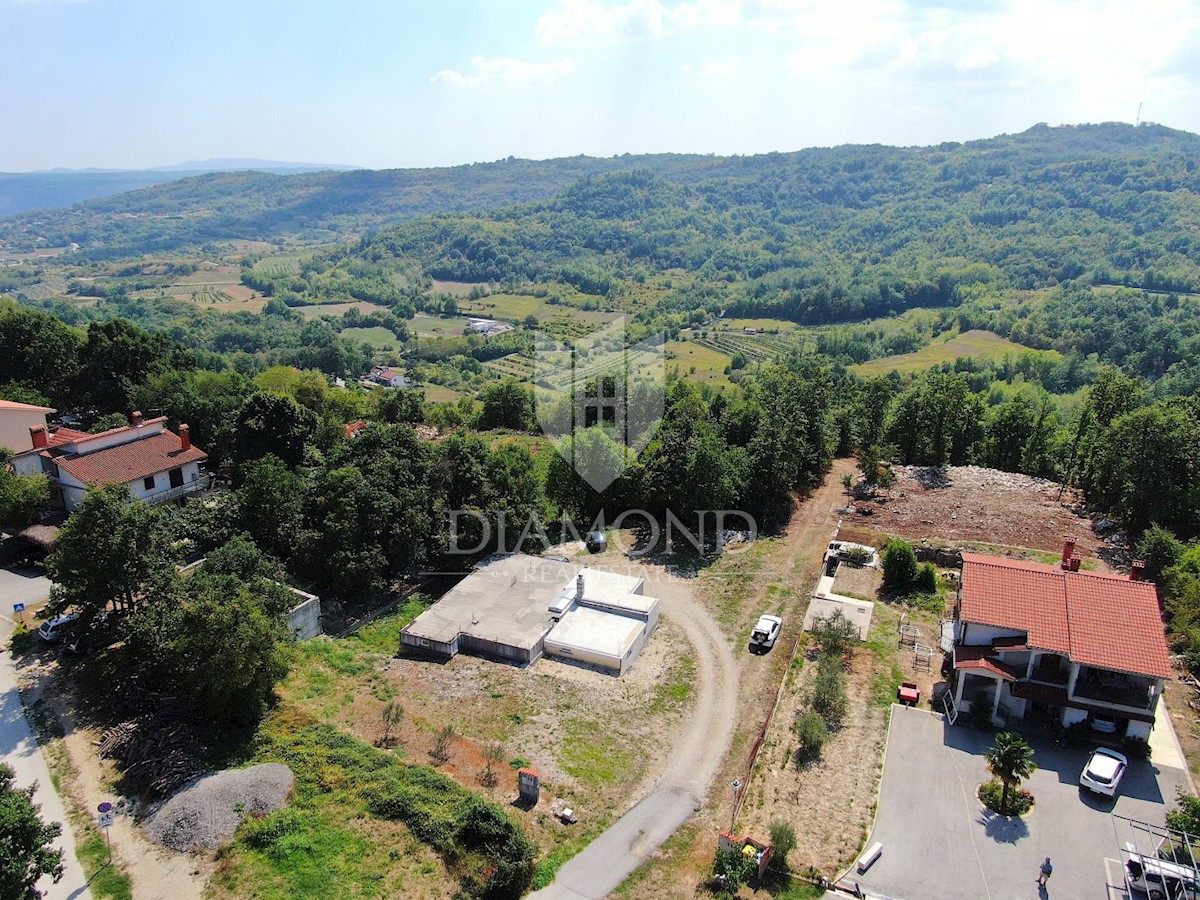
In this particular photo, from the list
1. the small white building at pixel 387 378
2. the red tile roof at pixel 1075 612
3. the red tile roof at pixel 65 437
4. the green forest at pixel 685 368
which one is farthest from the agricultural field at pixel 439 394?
the red tile roof at pixel 1075 612

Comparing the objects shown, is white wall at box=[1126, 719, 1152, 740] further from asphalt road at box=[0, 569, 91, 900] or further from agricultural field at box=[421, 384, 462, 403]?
agricultural field at box=[421, 384, 462, 403]

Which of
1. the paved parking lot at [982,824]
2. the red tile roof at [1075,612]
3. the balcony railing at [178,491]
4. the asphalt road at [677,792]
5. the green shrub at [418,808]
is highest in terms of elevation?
the red tile roof at [1075,612]

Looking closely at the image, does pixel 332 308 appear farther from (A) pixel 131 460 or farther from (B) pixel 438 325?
(A) pixel 131 460

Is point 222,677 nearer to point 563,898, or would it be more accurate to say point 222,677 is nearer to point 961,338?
point 563,898

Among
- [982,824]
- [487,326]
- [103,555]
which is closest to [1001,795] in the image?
[982,824]

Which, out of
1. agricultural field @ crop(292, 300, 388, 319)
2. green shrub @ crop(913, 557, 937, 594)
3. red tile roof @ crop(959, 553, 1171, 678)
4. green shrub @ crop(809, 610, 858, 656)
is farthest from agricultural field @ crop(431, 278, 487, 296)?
red tile roof @ crop(959, 553, 1171, 678)

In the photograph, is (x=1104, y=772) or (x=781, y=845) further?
(x=1104, y=772)

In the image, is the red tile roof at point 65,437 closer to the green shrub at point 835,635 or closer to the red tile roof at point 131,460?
the red tile roof at point 131,460
